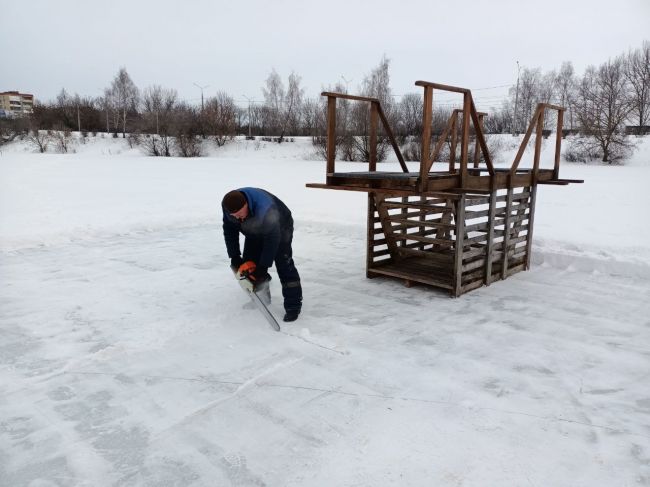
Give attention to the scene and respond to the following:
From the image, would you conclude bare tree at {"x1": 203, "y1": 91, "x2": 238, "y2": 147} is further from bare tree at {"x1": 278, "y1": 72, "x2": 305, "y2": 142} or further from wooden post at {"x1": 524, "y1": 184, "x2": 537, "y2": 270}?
wooden post at {"x1": 524, "y1": 184, "x2": 537, "y2": 270}

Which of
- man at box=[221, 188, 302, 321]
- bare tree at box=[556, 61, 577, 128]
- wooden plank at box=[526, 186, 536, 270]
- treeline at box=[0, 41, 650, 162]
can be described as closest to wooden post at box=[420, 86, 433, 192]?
man at box=[221, 188, 302, 321]

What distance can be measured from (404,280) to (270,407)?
3119 millimetres

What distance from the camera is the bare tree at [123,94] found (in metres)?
51.7

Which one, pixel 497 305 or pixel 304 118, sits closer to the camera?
pixel 497 305

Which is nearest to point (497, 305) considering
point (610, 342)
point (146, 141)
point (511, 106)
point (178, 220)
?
point (610, 342)

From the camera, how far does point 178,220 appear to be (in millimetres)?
9461

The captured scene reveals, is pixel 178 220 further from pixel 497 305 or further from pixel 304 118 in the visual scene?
pixel 304 118

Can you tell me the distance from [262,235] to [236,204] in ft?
1.21

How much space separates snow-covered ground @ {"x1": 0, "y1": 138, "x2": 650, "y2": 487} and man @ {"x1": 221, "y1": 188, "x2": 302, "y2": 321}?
34cm

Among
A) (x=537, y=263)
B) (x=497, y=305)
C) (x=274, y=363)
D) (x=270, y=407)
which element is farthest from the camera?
(x=537, y=263)

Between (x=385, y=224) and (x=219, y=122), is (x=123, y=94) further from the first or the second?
(x=385, y=224)

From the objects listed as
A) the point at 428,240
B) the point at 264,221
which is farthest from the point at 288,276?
the point at 428,240

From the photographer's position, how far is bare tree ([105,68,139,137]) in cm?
5166

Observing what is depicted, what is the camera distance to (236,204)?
4.03 meters
